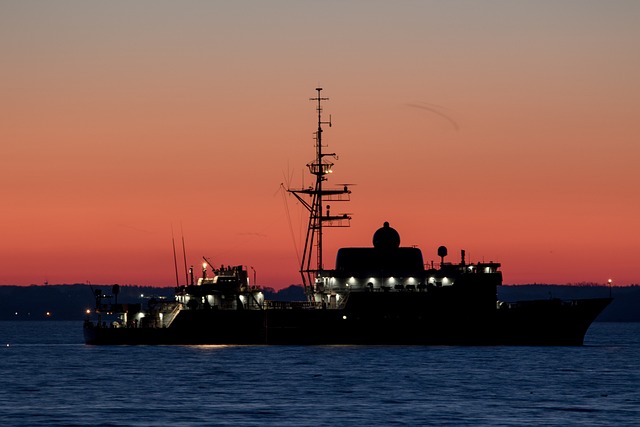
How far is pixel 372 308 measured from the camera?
106 meters

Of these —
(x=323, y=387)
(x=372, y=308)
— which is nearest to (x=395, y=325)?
(x=372, y=308)

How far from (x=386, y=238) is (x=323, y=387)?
127 feet

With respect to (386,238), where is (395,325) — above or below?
below

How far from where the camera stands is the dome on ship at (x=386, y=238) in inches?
4343

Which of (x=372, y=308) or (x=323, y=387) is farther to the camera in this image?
(x=372, y=308)

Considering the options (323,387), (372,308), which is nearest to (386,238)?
(372,308)

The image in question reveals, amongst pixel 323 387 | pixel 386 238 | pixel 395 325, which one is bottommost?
pixel 323 387

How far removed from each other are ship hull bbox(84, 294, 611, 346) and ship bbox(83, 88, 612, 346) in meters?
0.08

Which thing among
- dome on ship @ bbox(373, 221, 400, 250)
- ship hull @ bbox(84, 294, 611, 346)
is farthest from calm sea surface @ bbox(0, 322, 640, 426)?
dome on ship @ bbox(373, 221, 400, 250)

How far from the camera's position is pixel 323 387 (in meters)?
72.9

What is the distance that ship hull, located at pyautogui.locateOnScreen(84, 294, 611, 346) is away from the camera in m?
106

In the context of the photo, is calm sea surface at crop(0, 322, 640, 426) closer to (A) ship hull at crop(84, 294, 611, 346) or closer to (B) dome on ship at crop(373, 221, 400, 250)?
(A) ship hull at crop(84, 294, 611, 346)

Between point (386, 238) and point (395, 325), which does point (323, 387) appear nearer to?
point (395, 325)

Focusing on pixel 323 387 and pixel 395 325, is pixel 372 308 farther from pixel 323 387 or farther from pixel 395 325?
pixel 323 387
